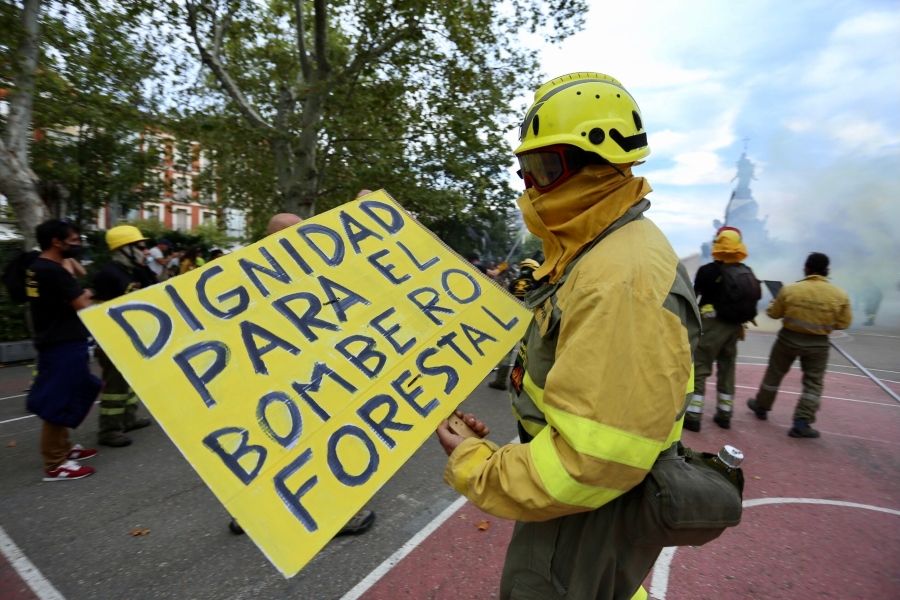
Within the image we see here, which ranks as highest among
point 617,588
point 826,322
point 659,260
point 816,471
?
point 659,260

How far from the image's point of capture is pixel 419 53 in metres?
11.0

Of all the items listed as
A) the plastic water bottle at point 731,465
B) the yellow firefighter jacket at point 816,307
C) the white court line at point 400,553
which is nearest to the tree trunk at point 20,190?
the white court line at point 400,553

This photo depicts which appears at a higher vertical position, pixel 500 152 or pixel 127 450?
pixel 500 152

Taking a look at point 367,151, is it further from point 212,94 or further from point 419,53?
point 212,94

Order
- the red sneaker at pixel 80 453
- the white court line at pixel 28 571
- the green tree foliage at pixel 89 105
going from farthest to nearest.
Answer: the green tree foliage at pixel 89 105
the red sneaker at pixel 80 453
the white court line at pixel 28 571

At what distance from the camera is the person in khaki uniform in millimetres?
5453

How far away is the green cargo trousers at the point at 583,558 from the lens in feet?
4.58

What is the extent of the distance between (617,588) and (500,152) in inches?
494

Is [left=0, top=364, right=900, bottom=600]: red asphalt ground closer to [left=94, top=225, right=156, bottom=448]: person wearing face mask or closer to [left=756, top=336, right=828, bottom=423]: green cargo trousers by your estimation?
[left=756, top=336, right=828, bottom=423]: green cargo trousers

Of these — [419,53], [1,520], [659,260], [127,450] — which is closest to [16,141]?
[127,450]

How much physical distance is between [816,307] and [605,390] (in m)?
5.73

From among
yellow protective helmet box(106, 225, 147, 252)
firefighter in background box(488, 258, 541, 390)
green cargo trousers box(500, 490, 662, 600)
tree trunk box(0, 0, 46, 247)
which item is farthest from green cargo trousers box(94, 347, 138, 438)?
green cargo trousers box(500, 490, 662, 600)

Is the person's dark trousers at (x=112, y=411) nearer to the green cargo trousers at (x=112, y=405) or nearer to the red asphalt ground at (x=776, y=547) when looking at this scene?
the green cargo trousers at (x=112, y=405)

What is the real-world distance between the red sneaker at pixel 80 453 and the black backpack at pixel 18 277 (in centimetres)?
139
